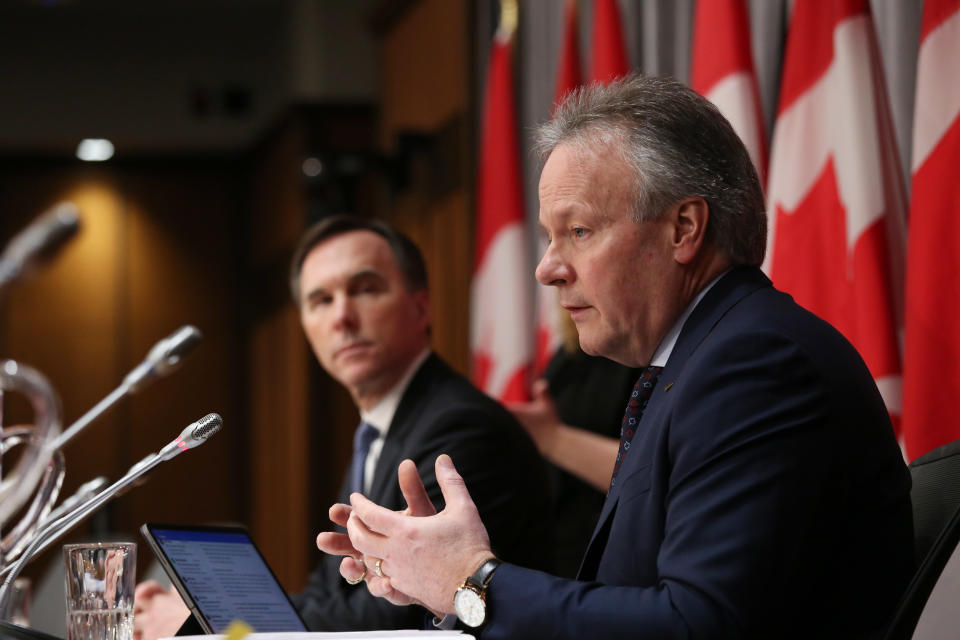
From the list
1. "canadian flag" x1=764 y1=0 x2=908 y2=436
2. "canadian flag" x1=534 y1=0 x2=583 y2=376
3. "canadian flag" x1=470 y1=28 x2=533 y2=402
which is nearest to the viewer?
"canadian flag" x1=764 y1=0 x2=908 y2=436

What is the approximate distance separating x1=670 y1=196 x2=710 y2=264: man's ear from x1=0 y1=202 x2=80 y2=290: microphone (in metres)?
0.76

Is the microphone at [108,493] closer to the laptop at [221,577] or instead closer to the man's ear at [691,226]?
the laptop at [221,577]

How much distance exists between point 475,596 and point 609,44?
2600 millimetres

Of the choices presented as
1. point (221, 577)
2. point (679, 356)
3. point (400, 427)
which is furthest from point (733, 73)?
point (221, 577)

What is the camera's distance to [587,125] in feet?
5.08

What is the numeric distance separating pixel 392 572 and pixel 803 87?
170 cm

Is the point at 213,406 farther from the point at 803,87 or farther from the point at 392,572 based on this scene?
the point at 392,572

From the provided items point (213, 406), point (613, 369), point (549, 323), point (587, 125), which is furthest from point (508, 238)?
point (213, 406)

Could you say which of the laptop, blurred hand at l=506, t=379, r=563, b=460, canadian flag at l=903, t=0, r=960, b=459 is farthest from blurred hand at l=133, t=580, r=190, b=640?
canadian flag at l=903, t=0, r=960, b=459

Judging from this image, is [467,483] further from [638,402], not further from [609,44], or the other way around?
[609,44]

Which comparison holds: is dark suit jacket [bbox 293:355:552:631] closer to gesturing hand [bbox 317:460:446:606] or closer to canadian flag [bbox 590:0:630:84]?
gesturing hand [bbox 317:460:446:606]

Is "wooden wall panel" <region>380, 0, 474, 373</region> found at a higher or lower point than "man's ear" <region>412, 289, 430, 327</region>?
higher

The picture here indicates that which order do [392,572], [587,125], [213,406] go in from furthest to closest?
1. [213,406]
2. [587,125]
3. [392,572]

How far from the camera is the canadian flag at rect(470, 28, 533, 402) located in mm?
4301
